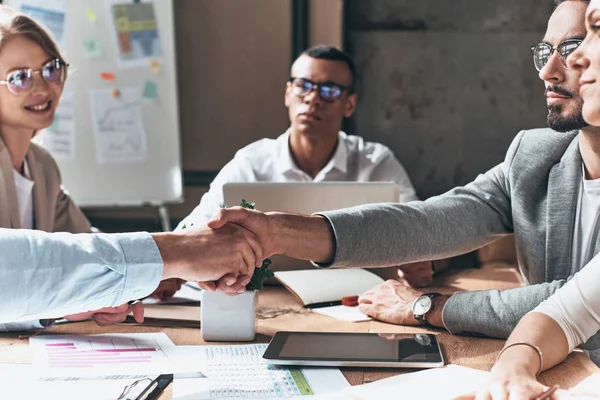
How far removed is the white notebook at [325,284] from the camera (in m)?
1.89

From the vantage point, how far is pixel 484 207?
1959mm

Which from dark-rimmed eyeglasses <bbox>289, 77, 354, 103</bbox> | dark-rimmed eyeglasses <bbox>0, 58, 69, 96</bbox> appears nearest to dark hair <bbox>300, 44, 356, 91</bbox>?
dark-rimmed eyeglasses <bbox>289, 77, 354, 103</bbox>

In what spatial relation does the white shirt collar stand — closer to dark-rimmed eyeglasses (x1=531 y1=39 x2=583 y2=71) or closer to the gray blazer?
the gray blazer

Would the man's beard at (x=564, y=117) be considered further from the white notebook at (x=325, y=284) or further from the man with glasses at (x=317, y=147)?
the man with glasses at (x=317, y=147)

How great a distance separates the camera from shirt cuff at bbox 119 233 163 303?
4.48 feet

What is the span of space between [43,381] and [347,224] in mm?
755

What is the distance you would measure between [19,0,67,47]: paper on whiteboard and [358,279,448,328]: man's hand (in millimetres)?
2689

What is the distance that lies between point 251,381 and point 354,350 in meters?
0.24

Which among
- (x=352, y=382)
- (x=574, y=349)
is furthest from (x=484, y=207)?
(x=352, y=382)

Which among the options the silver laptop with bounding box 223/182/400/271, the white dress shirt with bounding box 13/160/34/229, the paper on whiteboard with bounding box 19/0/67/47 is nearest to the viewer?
the silver laptop with bounding box 223/182/400/271

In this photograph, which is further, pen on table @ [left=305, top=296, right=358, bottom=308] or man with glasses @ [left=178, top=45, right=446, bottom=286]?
man with glasses @ [left=178, top=45, right=446, bottom=286]

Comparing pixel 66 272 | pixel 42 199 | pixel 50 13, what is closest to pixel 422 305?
pixel 66 272

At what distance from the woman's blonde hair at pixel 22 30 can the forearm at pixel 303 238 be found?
1260 millimetres

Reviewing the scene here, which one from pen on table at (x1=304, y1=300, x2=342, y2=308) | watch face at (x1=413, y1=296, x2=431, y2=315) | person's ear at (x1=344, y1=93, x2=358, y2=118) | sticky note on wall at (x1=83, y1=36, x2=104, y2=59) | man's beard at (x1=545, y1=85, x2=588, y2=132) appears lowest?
pen on table at (x1=304, y1=300, x2=342, y2=308)
